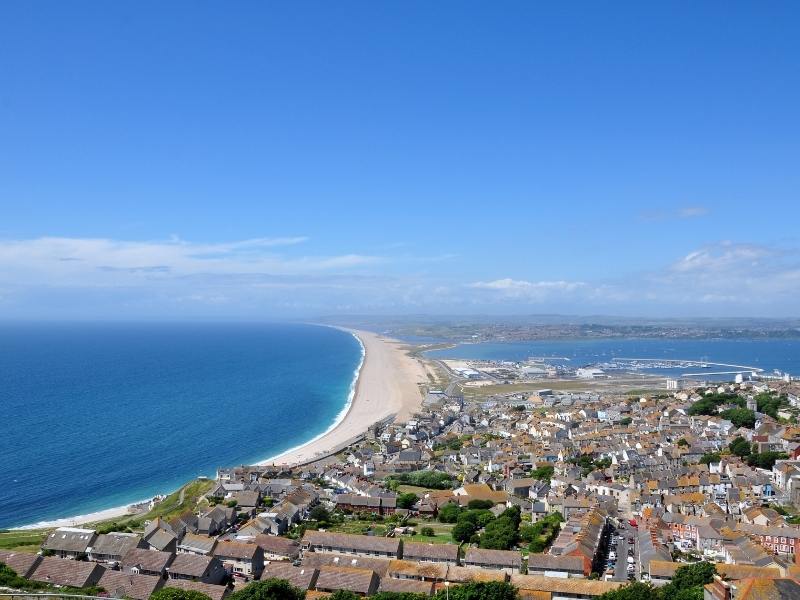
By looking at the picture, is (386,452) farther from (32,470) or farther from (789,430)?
(789,430)

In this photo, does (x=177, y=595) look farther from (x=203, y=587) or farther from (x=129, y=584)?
(x=129, y=584)

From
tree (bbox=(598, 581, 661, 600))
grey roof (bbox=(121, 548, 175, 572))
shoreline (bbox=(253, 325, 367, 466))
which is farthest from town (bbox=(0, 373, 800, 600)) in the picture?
shoreline (bbox=(253, 325, 367, 466))

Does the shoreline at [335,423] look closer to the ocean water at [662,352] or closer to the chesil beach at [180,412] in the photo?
the chesil beach at [180,412]

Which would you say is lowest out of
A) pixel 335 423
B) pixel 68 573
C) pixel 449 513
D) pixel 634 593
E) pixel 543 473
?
pixel 335 423

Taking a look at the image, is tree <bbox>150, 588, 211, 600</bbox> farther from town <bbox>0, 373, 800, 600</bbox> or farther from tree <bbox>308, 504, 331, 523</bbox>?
tree <bbox>308, 504, 331, 523</bbox>

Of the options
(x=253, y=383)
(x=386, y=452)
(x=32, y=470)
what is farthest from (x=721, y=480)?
(x=253, y=383)

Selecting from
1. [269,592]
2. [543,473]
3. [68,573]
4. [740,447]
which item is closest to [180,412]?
[543,473]

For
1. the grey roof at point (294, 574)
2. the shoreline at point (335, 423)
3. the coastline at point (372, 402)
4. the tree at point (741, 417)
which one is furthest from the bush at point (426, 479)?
the tree at point (741, 417)
